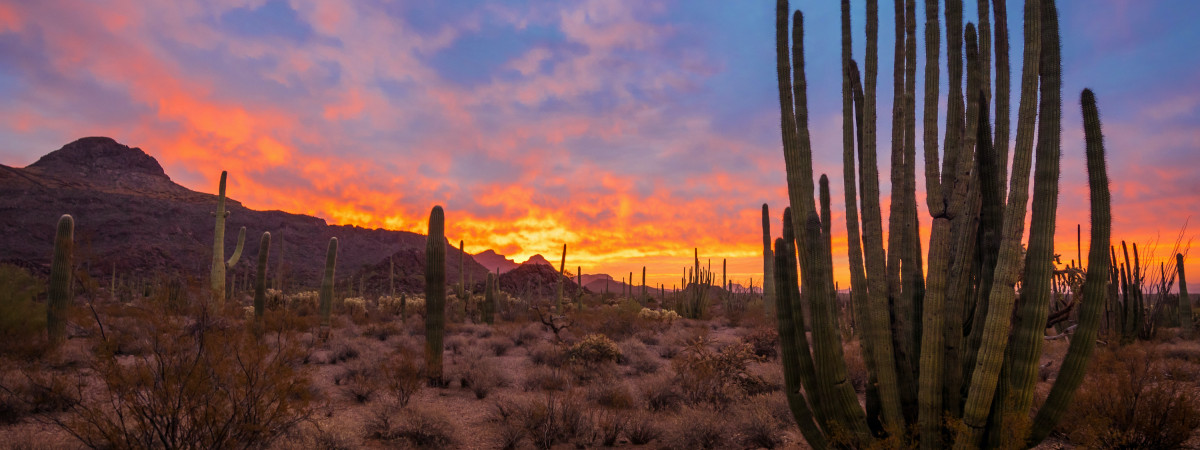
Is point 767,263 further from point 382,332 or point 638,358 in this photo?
point 382,332

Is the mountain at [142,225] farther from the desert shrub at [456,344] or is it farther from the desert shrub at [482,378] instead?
the desert shrub at [482,378]

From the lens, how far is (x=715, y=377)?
32.3 ft

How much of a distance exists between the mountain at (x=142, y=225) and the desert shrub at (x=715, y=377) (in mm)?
48741

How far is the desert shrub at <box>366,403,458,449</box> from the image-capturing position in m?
7.37

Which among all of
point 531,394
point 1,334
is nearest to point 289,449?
point 531,394

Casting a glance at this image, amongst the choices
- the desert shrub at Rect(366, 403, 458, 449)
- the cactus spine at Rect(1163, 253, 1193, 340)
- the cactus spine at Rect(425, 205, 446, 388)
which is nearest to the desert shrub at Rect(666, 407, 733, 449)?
the desert shrub at Rect(366, 403, 458, 449)

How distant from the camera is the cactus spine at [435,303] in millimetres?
11258

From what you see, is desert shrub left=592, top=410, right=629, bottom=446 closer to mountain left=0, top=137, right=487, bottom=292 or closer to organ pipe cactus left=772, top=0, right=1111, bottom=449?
organ pipe cactus left=772, top=0, right=1111, bottom=449

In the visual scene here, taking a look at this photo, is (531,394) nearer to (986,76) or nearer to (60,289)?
(986,76)

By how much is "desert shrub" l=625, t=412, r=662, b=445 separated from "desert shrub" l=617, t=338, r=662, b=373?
16.2ft

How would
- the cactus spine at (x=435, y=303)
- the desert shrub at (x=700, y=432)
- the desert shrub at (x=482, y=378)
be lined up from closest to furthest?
1. the desert shrub at (x=700, y=432)
2. the desert shrub at (x=482, y=378)
3. the cactus spine at (x=435, y=303)

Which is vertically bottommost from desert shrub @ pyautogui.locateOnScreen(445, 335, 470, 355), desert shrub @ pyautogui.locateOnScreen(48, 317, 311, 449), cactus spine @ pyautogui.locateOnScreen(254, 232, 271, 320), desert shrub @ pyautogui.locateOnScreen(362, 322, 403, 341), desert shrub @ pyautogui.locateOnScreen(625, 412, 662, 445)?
desert shrub @ pyautogui.locateOnScreen(625, 412, 662, 445)

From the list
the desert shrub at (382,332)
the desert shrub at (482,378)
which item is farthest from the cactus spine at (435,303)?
the desert shrub at (382,332)

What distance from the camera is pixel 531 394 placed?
10.2 metres
